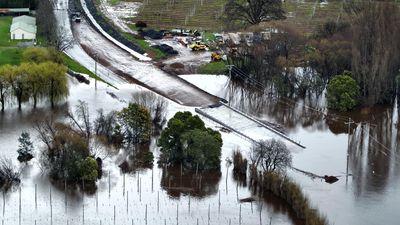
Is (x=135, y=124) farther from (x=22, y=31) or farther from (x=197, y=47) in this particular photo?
(x=22, y=31)

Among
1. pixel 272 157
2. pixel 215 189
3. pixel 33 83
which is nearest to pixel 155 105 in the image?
pixel 33 83

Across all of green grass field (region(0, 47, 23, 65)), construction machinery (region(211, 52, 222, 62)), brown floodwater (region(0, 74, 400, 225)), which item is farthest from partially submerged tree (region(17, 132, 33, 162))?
construction machinery (region(211, 52, 222, 62))

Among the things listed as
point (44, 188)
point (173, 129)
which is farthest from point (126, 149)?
point (44, 188)

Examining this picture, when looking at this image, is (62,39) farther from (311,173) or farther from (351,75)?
(311,173)

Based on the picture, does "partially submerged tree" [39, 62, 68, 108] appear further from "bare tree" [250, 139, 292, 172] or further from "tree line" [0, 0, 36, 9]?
"tree line" [0, 0, 36, 9]

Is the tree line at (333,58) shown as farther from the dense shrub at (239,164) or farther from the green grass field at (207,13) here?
the dense shrub at (239,164)
